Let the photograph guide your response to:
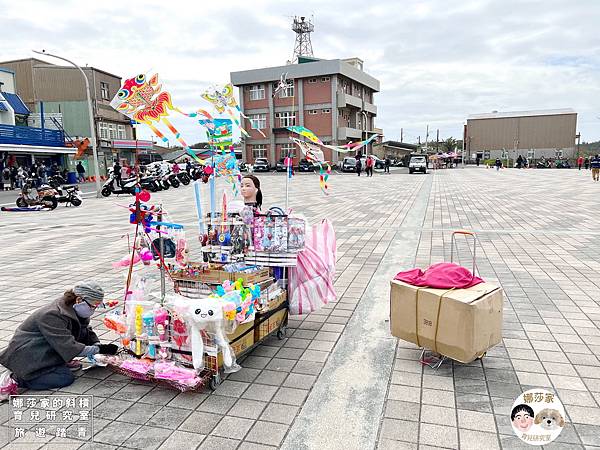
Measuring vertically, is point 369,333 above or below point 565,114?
below

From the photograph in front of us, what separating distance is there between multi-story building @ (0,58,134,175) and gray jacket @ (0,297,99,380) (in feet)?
126

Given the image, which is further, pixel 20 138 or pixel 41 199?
pixel 20 138

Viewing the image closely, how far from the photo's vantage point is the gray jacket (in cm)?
337

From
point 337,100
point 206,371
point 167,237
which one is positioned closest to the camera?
point 206,371

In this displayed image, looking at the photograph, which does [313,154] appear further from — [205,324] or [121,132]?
[121,132]

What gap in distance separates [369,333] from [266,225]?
1443mm

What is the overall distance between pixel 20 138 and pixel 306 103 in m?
29.9

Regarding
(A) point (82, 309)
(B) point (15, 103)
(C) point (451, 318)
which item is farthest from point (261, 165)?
(C) point (451, 318)

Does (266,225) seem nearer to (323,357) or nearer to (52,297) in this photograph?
(323,357)

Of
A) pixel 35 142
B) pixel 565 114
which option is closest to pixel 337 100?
pixel 35 142

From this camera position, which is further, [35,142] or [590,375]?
[35,142]

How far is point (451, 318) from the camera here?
11.2ft

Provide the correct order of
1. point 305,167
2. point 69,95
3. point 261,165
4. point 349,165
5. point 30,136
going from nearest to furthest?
point 30,136
point 69,95
point 349,165
point 305,167
point 261,165

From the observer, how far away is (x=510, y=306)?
5086 mm
